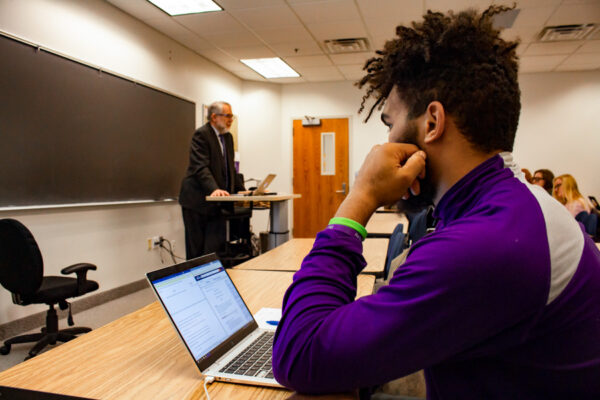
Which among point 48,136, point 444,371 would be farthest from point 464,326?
point 48,136

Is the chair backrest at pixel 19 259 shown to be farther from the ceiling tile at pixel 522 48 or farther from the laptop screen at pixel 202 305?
the ceiling tile at pixel 522 48

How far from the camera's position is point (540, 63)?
605cm

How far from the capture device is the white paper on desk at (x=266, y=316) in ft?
3.79

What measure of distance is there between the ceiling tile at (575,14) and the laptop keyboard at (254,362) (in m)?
4.59

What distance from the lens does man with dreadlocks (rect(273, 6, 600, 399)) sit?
569mm

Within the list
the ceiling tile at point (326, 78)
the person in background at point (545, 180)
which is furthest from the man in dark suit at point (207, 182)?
the person in background at point (545, 180)

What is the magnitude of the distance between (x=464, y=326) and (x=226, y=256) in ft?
12.9

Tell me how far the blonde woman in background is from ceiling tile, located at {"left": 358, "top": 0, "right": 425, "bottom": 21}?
2802 mm

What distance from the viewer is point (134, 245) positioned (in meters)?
4.38

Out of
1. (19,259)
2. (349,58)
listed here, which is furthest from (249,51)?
(19,259)

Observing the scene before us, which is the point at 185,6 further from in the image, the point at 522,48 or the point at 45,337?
the point at 522,48

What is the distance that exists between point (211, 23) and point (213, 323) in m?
4.25

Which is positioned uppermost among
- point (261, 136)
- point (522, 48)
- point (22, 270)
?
point (522, 48)

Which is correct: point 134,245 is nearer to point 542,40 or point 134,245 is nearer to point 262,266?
point 262,266
